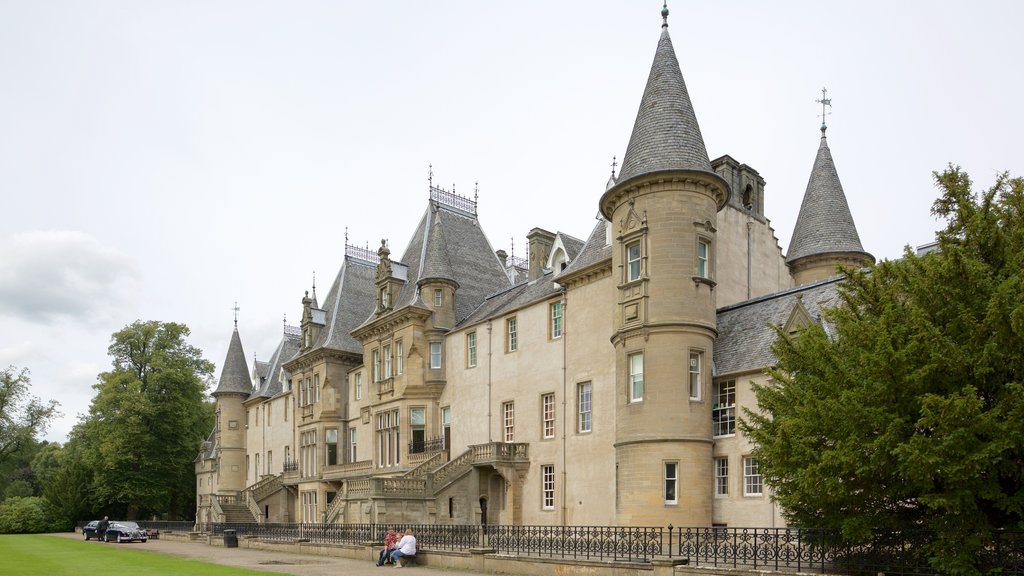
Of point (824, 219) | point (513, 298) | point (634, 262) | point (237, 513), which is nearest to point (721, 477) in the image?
point (634, 262)

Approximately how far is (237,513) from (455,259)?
22.8m

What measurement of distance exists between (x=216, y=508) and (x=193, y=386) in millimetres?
17573

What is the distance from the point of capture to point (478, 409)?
4006cm

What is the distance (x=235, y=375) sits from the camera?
68.6m

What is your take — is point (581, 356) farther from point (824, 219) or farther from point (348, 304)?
point (348, 304)

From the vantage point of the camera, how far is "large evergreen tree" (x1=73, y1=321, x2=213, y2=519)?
2576 inches

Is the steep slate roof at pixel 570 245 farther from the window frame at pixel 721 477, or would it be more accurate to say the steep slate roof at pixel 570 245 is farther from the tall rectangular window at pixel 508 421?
the window frame at pixel 721 477

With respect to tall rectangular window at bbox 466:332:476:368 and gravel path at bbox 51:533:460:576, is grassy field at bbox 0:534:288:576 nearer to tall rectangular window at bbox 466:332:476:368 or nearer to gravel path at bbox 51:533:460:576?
gravel path at bbox 51:533:460:576

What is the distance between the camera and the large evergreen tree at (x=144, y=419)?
2576 inches

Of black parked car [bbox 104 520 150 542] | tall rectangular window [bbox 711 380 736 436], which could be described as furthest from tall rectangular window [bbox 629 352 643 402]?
black parked car [bbox 104 520 150 542]

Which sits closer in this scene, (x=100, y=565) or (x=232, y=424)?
(x=100, y=565)

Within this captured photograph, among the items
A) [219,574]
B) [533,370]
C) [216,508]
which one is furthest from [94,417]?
[219,574]

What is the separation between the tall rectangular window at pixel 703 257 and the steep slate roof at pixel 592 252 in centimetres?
436

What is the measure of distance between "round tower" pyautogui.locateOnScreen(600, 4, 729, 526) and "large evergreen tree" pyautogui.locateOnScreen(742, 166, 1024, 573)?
9728mm
